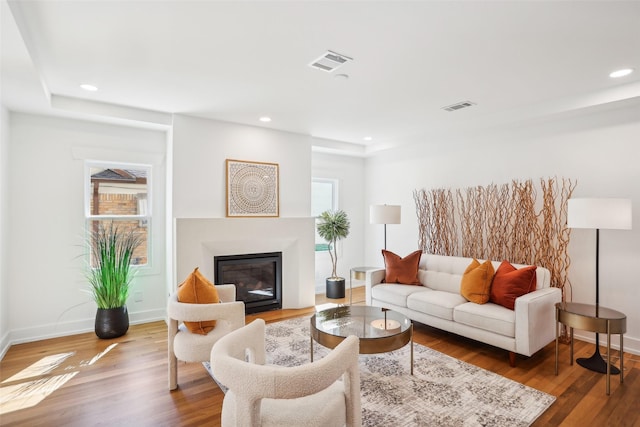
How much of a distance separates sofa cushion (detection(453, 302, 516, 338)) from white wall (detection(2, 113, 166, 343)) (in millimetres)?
4304

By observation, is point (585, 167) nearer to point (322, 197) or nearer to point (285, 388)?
point (322, 197)

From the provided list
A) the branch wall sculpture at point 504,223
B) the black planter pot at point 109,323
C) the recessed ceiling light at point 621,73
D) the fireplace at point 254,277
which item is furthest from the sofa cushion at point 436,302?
the black planter pot at point 109,323

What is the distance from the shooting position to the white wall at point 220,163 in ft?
13.6

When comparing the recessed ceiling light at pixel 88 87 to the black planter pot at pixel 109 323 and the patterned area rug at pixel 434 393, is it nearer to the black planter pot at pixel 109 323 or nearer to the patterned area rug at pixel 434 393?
the black planter pot at pixel 109 323

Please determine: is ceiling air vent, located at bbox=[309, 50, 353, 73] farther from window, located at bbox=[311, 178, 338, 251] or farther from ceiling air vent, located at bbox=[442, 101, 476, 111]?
window, located at bbox=[311, 178, 338, 251]

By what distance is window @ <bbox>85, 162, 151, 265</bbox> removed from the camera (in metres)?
4.14

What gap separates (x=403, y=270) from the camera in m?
4.40

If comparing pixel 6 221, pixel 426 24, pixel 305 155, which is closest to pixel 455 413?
pixel 426 24

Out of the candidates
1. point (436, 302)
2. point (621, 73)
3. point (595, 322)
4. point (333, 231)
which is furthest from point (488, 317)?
point (333, 231)

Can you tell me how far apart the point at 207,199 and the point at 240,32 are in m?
2.46

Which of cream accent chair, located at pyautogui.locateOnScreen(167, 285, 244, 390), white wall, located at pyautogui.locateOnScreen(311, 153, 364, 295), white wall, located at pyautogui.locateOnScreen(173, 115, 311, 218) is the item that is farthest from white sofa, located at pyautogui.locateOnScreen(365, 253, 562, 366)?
cream accent chair, located at pyautogui.locateOnScreen(167, 285, 244, 390)

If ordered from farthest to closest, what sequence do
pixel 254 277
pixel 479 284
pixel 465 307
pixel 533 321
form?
pixel 254 277, pixel 479 284, pixel 465 307, pixel 533 321

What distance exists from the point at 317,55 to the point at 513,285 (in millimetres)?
2817

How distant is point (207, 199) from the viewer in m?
4.32
